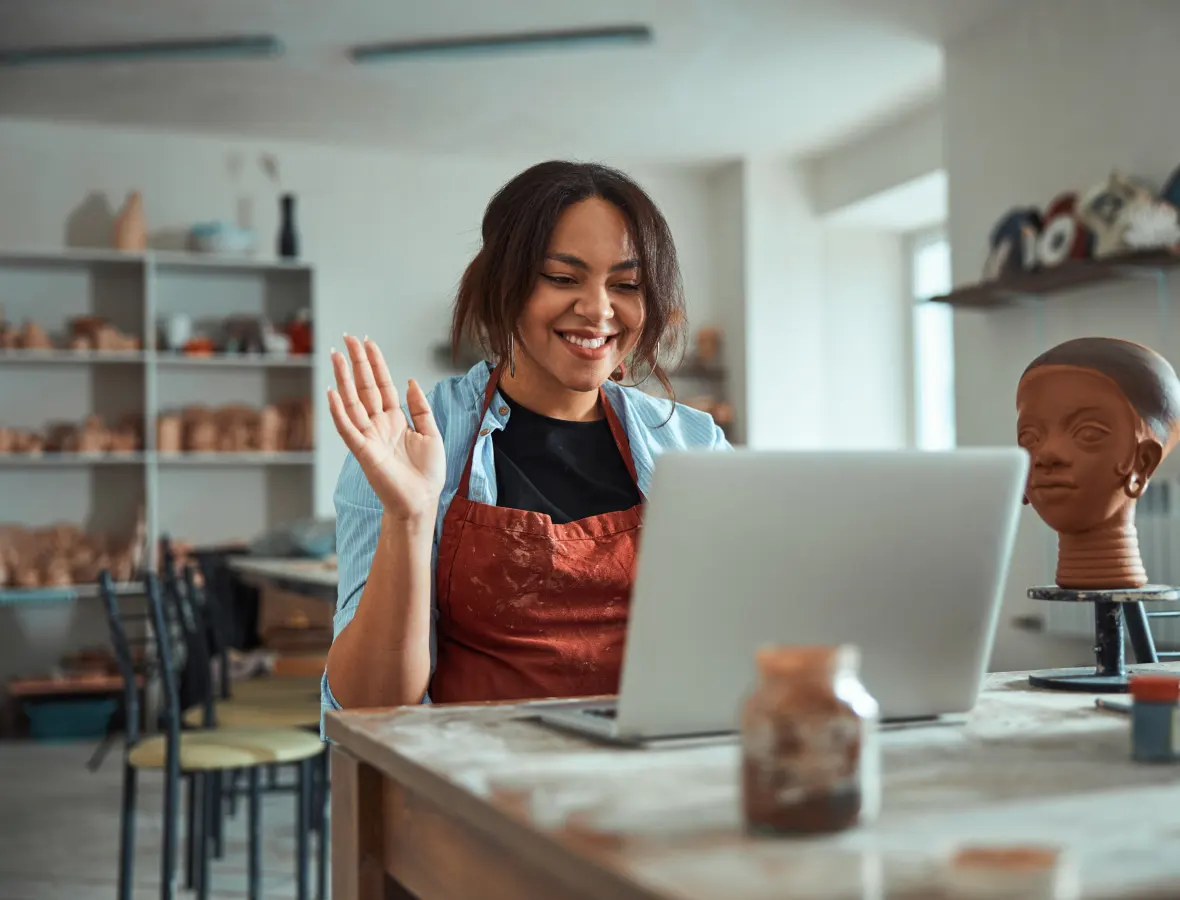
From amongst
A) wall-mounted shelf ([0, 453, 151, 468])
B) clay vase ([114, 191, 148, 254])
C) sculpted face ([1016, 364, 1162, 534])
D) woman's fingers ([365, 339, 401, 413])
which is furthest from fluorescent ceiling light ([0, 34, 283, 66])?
sculpted face ([1016, 364, 1162, 534])

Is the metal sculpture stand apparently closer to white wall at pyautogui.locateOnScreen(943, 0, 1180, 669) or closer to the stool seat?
the stool seat

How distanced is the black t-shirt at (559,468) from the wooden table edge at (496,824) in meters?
0.59

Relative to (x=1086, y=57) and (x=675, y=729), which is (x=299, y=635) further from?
(x=675, y=729)

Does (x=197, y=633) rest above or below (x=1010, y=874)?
below

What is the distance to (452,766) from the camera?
36.4 inches

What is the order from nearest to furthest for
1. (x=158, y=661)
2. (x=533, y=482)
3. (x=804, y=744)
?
(x=804, y=744) < (x=533, y=482) < (x=158, y=661)

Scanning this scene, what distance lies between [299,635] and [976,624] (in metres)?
4.39

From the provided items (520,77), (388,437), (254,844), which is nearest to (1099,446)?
(388,437)

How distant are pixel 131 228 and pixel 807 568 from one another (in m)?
5.86

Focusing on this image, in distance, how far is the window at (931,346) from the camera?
7023mm

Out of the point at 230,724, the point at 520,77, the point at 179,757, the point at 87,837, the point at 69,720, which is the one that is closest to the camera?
the point at 179,757

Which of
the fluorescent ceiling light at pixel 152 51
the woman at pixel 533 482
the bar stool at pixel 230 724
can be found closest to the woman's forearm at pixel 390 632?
the woman at pixel 533 482

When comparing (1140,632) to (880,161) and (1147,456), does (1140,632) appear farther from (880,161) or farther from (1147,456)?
(880,161)

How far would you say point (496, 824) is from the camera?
795mm
